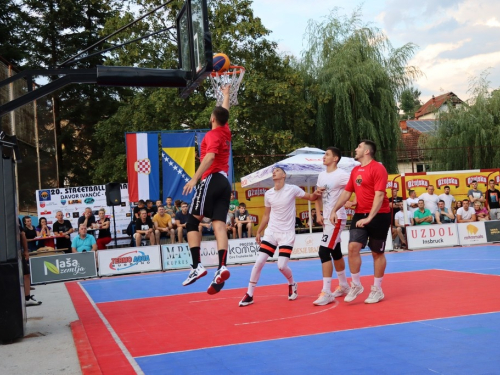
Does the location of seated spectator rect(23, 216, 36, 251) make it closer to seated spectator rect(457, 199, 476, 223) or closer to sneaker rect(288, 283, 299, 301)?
sneaker rect(288, 283, 299, 301)

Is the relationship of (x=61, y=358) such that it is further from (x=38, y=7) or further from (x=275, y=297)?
(x=38, y=7)

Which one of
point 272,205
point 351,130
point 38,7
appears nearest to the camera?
point 272,205

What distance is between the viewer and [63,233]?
19.7m

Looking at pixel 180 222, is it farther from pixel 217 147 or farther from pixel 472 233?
pixel 217 147

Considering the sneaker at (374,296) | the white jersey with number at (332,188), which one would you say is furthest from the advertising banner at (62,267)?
the sneaker at (374,296)

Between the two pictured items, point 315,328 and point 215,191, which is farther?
point 315,328

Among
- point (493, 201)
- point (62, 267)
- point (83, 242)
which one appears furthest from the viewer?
point (493, 201)

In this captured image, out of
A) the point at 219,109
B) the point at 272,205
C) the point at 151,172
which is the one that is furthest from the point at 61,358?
the point at 151,172

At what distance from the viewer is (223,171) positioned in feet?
24.4

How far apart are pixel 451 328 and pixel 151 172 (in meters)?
16.9

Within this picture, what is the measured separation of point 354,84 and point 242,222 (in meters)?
13.5

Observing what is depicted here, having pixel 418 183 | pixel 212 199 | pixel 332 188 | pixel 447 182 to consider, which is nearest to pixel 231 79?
pixel 332 188

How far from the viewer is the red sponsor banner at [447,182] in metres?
25.0

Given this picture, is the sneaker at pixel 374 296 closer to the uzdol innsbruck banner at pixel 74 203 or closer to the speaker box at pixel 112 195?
the speaker box at pixel 112 195
